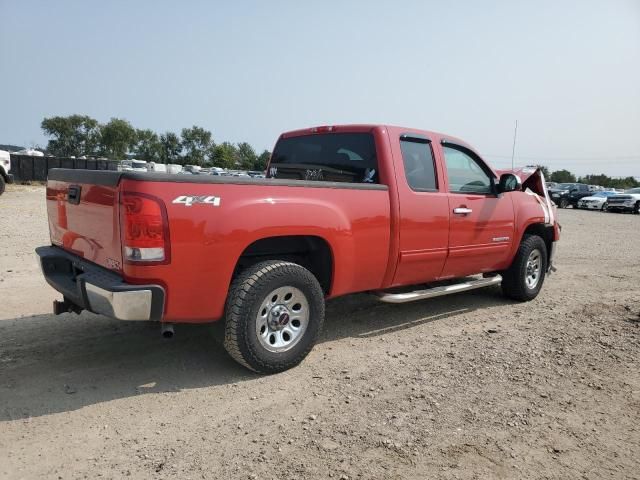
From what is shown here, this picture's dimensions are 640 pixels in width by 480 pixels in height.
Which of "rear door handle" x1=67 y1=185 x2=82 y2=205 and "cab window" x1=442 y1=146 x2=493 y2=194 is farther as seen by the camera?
"cab window" x1=442 y1=146 x2=493 y2=194

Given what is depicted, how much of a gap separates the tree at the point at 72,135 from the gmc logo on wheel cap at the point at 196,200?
92735 mm

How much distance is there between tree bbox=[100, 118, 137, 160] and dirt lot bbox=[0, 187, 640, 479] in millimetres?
86743

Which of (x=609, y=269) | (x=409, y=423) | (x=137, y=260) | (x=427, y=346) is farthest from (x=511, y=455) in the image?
(x=609, y=269)

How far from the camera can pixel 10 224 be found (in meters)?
10.8

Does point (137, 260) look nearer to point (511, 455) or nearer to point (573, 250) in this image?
point (511, 455)

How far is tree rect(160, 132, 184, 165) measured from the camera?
9688 centimetres

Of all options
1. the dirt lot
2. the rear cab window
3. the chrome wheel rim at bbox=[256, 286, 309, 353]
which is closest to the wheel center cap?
the chrome wheel rim at bbox=[256, 286, 309, 353]

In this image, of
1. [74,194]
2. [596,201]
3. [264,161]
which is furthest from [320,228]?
[596,201]

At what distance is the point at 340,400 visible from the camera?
10.9ft

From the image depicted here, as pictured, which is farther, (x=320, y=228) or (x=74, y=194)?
(x=320, y=228)

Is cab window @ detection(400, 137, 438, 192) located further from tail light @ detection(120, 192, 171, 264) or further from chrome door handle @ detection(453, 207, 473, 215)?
tail light @ detection(120, 192, 171, 264)

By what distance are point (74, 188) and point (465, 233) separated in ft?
11.7

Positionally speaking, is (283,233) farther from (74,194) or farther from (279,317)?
(74,194)

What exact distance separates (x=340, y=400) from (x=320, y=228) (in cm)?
125
